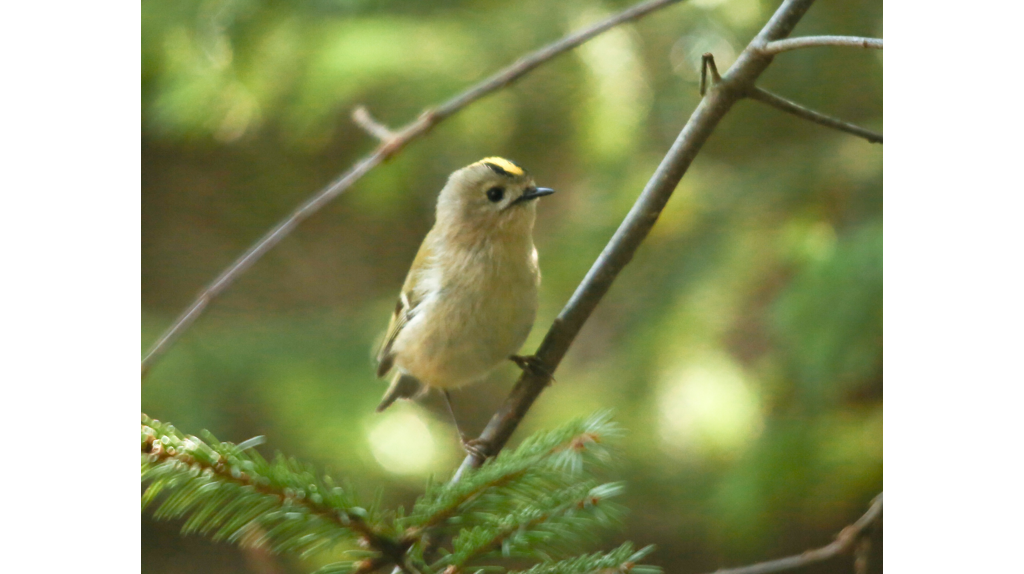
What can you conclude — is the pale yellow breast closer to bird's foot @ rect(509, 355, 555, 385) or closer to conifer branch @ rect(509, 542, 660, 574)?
bird's foot @ rect(509, 355, 555, 385)

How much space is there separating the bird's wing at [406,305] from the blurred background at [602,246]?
0.36 metres

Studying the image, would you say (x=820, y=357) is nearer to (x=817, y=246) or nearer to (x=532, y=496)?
(x=817, y=246)

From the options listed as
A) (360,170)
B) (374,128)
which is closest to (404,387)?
(374,128)

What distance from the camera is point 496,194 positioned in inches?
49.1

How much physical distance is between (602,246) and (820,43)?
2.94 ft

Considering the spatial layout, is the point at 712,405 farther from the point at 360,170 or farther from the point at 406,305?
the point at 360,170

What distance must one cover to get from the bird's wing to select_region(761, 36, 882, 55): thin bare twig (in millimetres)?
665

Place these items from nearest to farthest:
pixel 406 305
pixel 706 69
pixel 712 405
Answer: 1. pixel 706 69
2. pixel 406 305
3. pixel 712 405

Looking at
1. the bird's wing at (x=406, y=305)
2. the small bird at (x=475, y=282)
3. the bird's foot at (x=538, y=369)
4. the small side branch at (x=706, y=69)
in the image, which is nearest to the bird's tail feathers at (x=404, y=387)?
the bird's wing at (x=406, y=305)

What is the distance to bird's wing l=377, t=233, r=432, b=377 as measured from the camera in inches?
52.1

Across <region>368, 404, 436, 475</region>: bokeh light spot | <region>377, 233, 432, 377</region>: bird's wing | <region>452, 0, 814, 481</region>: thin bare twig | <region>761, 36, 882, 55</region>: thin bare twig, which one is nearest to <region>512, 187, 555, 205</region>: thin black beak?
<region>377, 233, 432, 377</region>: bird's wing
